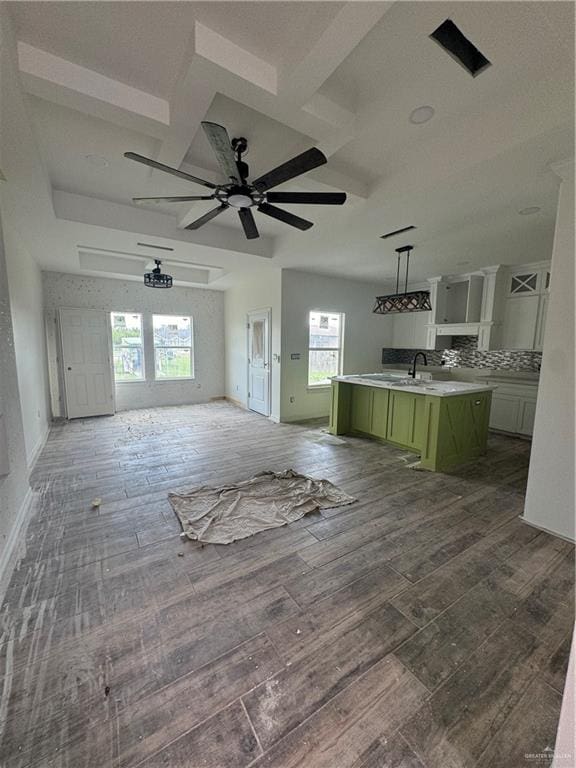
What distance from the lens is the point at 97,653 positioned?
1415 mm

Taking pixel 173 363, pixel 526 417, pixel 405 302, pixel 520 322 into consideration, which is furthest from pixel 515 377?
pixel 173 363

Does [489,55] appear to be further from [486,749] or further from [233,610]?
[233,610]

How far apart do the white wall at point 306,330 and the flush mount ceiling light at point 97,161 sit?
2922mm

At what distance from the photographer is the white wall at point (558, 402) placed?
2145 millimetres

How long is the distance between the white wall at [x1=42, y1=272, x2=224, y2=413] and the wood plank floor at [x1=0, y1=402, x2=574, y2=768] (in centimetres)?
387

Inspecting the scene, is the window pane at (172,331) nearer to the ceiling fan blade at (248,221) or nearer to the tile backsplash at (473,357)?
the ceiling fan blade at (248,221)

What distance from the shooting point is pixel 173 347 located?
6.75 m

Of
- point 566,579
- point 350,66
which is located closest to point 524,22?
point 350,66

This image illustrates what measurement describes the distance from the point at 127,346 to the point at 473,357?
6886 mm

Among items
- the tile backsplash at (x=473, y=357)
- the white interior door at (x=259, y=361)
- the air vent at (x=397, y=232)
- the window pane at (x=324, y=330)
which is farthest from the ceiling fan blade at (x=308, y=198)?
the tile backsplash at (x=473, y=357)

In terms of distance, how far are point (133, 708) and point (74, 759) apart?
0.20 metres

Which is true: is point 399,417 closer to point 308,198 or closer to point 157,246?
point 308,198

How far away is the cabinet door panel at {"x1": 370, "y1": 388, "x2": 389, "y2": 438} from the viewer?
4.21 metres

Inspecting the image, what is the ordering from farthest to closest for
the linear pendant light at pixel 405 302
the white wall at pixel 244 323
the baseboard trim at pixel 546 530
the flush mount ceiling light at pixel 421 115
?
the white wall at pixel 244 323, the linear pendant light at pixel 405 302, the baseboard trim at pixel 546 530, the flush mount ceiling light at pixel 421 115
